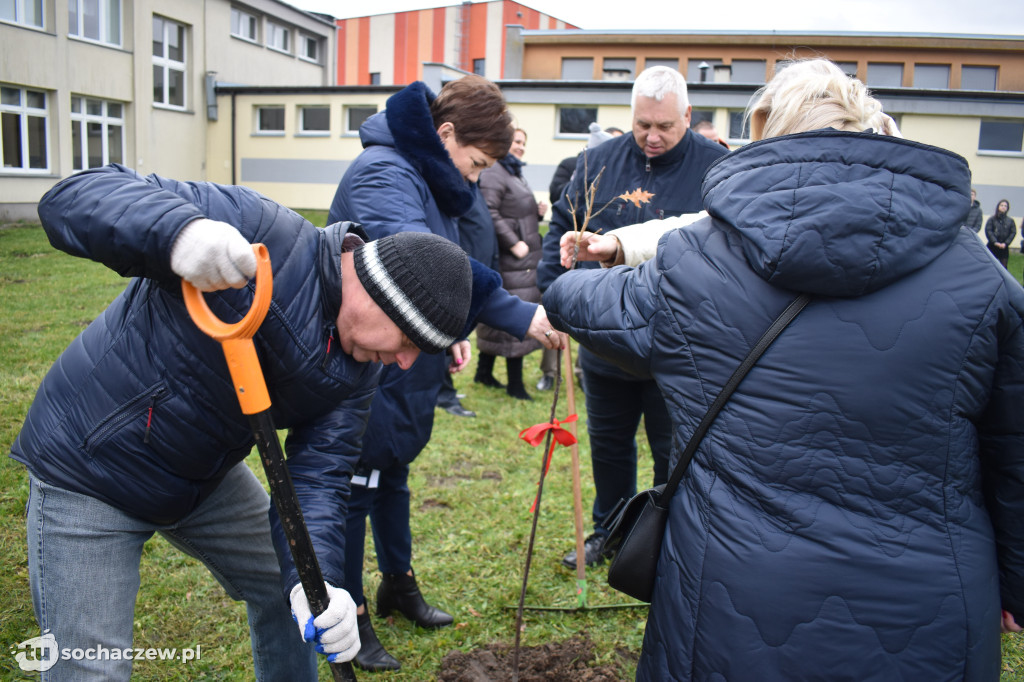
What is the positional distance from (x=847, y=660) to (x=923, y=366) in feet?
1.85

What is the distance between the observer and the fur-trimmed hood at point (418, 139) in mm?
2555

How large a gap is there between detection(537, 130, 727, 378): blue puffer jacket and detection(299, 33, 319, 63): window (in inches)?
1105

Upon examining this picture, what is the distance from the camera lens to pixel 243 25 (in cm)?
2486

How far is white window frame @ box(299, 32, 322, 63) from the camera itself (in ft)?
92.5

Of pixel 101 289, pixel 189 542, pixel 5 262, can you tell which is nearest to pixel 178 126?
pixel 5 262

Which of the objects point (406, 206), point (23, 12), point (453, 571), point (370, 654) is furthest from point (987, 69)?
point (370, 654)

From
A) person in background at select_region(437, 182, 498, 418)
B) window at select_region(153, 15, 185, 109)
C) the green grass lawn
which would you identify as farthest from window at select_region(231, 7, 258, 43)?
person in background at select_region(437, 182, 498, 418)

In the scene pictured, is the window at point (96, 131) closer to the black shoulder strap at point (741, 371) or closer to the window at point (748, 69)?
the black shoulder strap at point (741, 371)

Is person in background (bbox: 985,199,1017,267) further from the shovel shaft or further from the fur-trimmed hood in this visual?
the shovel shaft

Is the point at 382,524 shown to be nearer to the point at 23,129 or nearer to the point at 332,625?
the point at 332,625

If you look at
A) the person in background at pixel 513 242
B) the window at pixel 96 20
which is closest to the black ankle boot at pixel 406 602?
the person in background at pixel 513 242

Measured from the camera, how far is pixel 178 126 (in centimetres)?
2164

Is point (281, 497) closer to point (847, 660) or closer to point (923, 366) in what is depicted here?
point (847, 660)

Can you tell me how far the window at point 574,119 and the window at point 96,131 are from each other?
40.0ft
